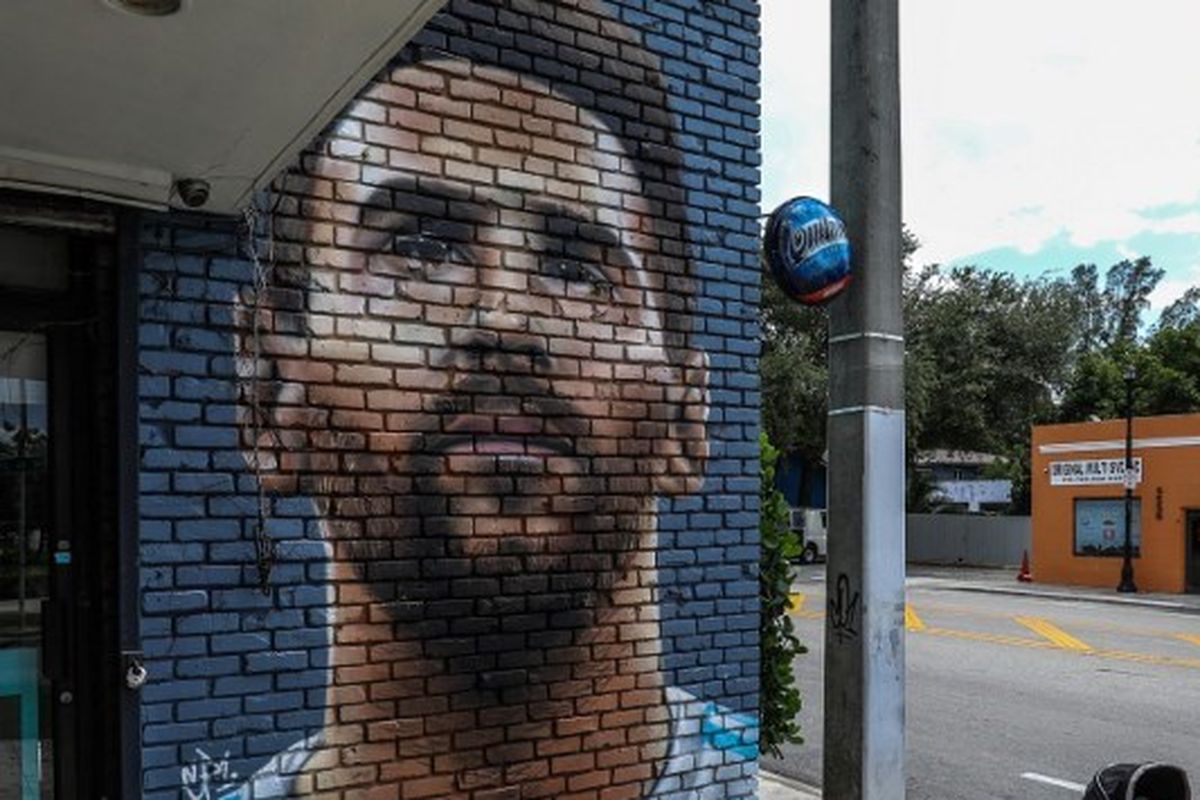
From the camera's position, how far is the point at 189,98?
3.12 m

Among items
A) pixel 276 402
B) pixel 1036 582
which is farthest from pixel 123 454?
pixel 1036 582

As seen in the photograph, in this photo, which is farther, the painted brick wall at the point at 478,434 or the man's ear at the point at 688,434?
the man's ear at the point at 688,434

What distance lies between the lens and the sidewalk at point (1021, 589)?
2320 cm

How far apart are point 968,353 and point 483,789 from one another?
3800 centimetres

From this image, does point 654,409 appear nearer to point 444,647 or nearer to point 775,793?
point 444,647

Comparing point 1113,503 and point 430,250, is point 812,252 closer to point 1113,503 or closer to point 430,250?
point 430,250

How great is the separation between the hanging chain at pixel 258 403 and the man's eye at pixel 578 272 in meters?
1.28

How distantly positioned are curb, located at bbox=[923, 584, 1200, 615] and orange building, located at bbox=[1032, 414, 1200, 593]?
2127mm

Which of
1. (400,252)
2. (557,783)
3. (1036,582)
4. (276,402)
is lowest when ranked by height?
(1036,582)
